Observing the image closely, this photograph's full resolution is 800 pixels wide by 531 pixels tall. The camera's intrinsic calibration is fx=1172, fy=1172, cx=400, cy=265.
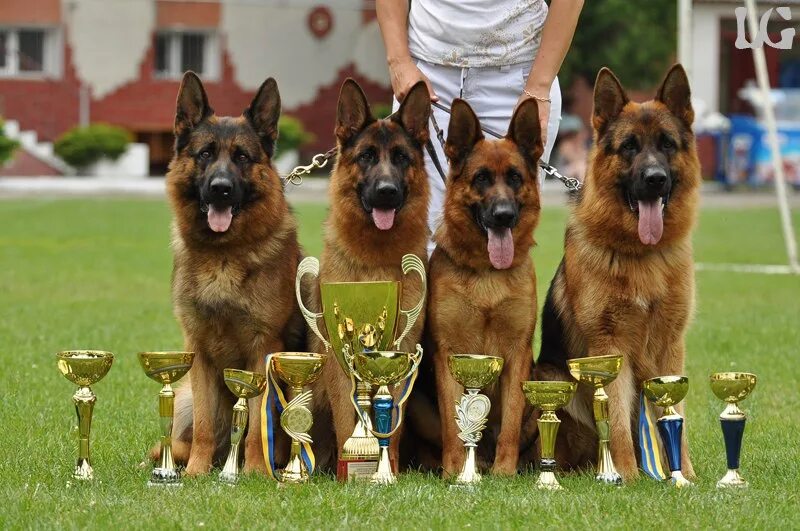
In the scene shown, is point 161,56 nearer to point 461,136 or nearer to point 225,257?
point 225,257

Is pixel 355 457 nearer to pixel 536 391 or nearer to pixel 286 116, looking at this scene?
pixel 536 391

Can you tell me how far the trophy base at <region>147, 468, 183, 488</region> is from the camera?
472 centimetres

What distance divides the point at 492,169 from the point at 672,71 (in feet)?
2.87

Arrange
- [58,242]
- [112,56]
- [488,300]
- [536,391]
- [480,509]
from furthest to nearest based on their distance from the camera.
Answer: [112,56] < [58,242] < [488,300] < [536,391] < [480,509]

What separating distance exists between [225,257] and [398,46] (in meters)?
1.48

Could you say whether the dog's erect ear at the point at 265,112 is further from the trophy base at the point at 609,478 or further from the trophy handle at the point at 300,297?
the trophy base at the point at 609,478

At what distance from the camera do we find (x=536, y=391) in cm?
475

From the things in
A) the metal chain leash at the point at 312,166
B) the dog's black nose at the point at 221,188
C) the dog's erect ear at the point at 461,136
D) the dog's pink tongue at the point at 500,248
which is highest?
the dog's erect ear at the point at 461,136

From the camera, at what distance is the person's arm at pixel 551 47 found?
5.73 meters

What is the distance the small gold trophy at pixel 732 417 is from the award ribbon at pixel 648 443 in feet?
0.97

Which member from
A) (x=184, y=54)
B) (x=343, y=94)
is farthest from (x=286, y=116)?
(x=343, y=94)

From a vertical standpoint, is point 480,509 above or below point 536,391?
below

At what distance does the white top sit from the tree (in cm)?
2772

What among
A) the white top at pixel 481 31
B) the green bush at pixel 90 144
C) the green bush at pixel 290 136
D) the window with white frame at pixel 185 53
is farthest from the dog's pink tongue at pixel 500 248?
the window with white frame at pixel 185 53
